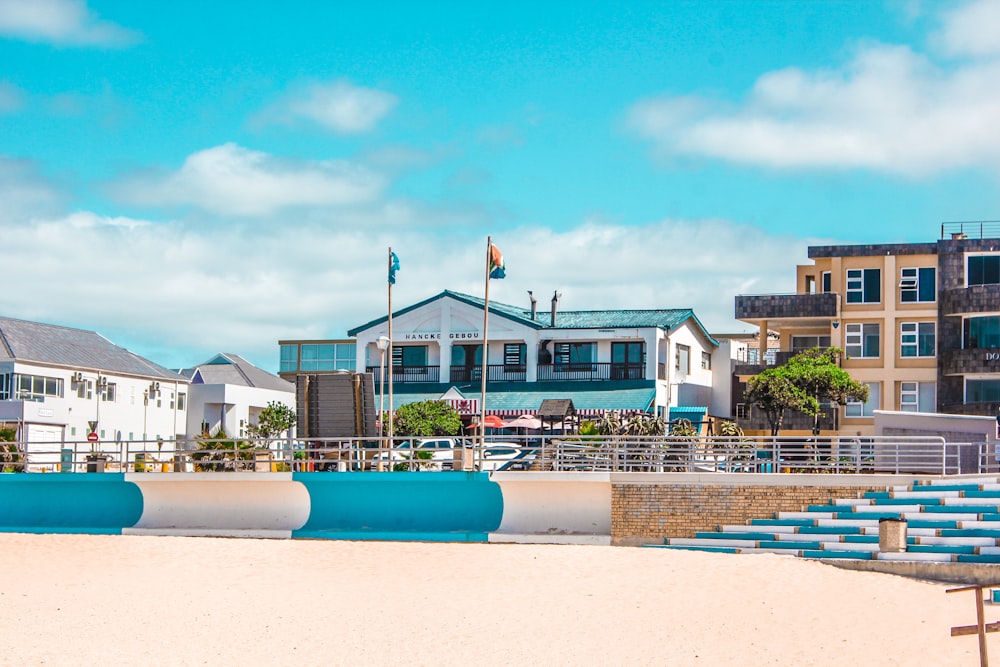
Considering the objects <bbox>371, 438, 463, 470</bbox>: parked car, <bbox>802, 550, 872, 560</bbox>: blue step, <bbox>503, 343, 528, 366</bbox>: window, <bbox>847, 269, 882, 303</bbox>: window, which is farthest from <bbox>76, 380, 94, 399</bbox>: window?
<bbox>802, 550, 872, 560</bbox>: blue step

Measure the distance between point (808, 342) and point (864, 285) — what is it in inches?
171

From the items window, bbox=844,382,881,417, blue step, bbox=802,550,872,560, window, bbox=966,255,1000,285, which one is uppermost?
window, bbox=966,255,1000,285

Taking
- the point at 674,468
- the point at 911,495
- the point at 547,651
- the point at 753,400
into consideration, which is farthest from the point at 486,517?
the point at 753,400

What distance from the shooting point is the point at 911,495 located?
1094 inches

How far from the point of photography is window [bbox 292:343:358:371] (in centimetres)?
9488

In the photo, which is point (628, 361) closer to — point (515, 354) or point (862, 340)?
point (515, 354)

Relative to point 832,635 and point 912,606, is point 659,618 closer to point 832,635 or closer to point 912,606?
point 832,635

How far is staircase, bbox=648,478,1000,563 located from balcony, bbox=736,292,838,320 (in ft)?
80.6

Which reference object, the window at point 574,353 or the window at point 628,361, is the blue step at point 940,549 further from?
the window at point 574,353

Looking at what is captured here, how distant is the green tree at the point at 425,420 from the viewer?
50.2m

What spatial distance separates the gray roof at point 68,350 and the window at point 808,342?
Result: 32.3 m

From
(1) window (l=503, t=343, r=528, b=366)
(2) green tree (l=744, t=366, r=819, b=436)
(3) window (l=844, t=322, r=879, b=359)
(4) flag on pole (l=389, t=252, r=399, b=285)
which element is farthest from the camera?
(1) window (l=503, t=343, r=528, b=366)

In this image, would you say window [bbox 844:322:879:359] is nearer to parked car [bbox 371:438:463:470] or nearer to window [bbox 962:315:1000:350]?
window [bbox 962:315:1000:350]

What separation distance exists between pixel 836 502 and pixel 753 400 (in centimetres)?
2291
